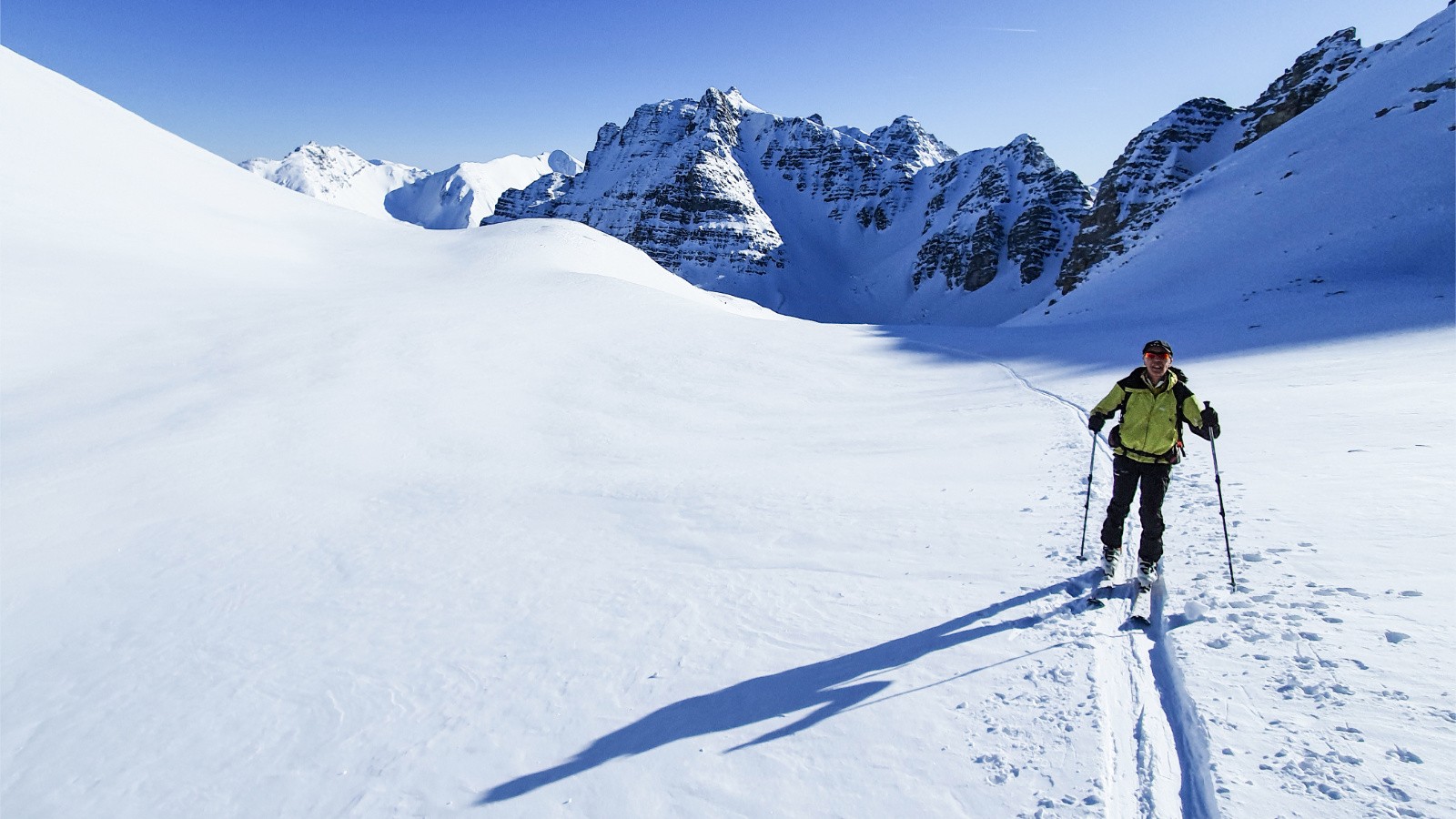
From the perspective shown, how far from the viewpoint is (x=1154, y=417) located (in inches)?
235

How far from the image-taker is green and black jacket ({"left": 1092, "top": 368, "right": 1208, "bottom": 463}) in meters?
5.94

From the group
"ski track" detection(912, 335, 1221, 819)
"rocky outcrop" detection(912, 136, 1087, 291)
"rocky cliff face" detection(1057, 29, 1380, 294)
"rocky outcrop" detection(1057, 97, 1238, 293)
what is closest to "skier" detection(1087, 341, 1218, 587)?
"ski track" detection(912, 335, 1221, 819)

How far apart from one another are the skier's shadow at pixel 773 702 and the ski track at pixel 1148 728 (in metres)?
0.66

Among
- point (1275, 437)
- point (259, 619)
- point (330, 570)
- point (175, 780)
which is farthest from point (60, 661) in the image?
point (1275, 437)

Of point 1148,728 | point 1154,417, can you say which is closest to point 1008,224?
point 1154,417

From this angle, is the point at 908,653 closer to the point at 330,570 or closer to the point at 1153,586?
the point at 1153,586

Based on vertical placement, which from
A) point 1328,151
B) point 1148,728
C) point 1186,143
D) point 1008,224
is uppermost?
point 1186,143

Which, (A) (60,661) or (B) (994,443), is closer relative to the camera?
(A) (60,661)

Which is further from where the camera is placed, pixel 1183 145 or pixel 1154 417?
pixel 1183 145

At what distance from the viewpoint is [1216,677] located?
453 centimetres

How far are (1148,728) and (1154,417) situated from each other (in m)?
2.98

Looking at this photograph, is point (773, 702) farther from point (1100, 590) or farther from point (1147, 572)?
point (1147, 572)

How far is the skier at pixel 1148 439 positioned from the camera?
19.4ft

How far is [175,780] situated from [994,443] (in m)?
12.1
